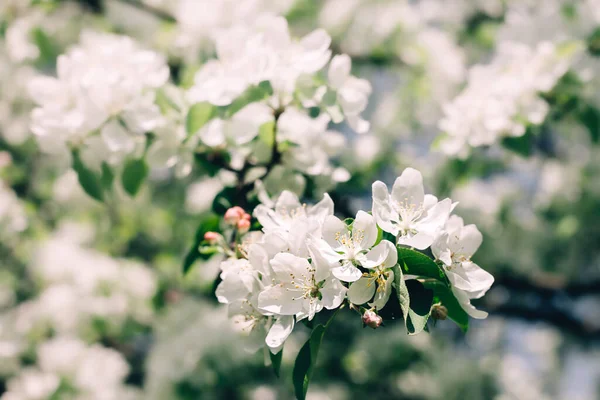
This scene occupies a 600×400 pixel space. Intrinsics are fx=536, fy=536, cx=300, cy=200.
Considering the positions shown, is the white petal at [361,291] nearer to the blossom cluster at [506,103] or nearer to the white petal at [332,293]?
the white petal at [332,293]

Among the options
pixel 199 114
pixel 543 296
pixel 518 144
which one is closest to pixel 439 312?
pixel 199 114

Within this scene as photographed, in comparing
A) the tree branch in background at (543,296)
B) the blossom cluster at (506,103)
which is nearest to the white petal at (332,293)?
the blossom cluster at (506,103)

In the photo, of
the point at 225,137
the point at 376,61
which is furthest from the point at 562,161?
the point at 225,137

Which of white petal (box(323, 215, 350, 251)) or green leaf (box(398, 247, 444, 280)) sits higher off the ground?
green leaf (box(398, 247, 444, 280))

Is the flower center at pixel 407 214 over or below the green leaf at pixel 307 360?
over

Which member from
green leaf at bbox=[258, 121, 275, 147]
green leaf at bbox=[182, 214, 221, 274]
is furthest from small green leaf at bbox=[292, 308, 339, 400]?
green leaf at bbox=[258, 121, 275, 147]

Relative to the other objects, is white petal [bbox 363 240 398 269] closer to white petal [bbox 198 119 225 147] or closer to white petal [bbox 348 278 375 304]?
white petal [bbox 348 278 375 304]
